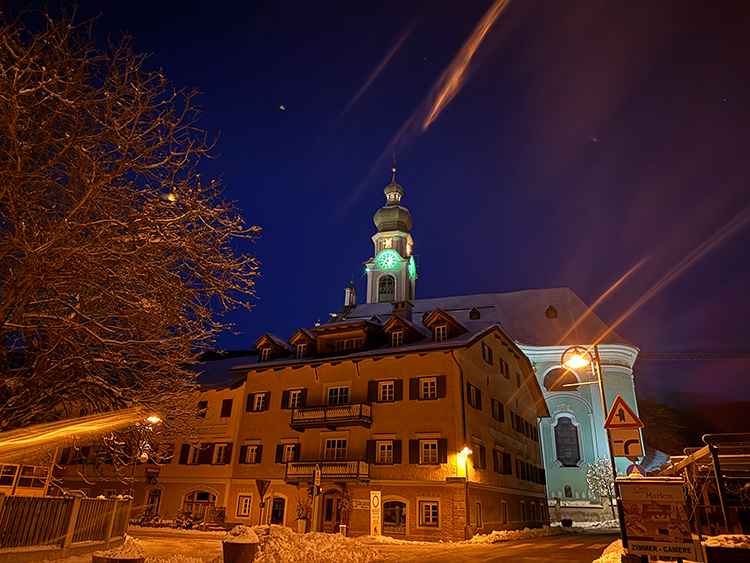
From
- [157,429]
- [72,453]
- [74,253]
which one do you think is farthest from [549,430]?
[74,253]

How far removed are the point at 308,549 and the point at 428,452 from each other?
13.1 meters

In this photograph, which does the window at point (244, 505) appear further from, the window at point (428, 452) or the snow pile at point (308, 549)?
the snow pile at point (308, 549)

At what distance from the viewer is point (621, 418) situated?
376 inches

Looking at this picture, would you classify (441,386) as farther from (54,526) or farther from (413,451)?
(54,526)

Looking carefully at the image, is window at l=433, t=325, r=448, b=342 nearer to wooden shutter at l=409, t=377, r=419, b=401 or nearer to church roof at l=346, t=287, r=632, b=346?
wooden shutter at l=409, t=377, r=419, b=401

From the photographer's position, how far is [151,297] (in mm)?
10156

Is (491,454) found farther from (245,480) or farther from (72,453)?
(72,453)

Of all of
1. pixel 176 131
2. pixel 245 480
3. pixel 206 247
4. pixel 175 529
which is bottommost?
pixel 175 529

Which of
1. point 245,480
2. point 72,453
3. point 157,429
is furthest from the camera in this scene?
point 72,453

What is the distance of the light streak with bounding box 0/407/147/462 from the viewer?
10459 mm

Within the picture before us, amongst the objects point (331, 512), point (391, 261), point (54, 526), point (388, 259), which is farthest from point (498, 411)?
point (388, 259)

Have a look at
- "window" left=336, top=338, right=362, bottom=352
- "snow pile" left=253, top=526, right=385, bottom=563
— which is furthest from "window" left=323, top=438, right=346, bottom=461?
A: "snow pile" left=253, top=526, right=385, bottom=563

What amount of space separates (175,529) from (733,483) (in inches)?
1077

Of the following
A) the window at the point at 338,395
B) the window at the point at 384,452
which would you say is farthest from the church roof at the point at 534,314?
the window at the point at 384,452
